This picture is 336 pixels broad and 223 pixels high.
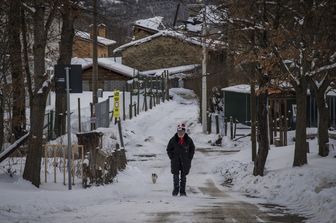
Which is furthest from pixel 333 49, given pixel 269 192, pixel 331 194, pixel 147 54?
pixel 147 54

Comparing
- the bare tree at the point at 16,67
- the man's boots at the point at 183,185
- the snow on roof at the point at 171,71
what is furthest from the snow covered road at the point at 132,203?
the snow on roof at the point at 171,71

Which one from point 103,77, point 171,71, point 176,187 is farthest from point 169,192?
point 171,71

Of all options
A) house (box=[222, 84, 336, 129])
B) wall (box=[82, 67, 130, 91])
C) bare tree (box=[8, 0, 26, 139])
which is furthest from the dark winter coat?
wall (box=[82, 67, 130, 91])

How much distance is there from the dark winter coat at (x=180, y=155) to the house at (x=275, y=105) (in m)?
13.5

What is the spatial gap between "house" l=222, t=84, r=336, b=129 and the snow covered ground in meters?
5.38

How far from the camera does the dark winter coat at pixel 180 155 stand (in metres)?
14.4

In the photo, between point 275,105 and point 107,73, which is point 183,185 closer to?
point 275,105

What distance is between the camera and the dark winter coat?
14414mm

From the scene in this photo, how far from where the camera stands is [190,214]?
10.1m

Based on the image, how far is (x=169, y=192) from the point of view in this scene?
50.5 ft

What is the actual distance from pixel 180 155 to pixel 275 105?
16.3 meters

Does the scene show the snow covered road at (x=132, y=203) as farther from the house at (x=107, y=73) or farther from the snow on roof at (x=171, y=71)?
the snow on roof at (x=171, y=71)

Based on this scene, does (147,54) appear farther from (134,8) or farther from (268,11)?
(268,11)

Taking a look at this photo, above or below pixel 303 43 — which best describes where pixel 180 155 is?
below
